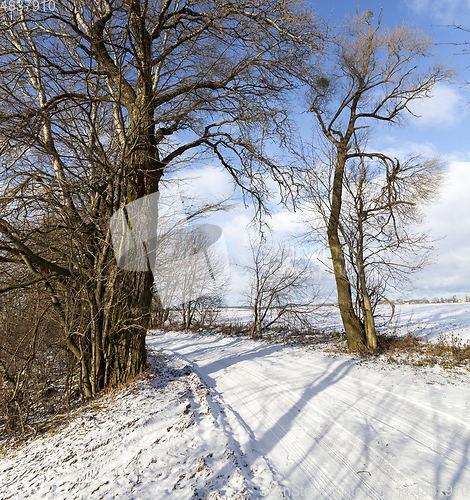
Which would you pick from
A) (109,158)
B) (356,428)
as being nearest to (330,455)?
(356,428)

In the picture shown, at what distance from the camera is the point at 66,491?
8.96ft

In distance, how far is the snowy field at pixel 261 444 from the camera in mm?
2555

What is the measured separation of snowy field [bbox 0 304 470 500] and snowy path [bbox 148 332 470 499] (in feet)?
0.05

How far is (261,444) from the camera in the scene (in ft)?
10.4

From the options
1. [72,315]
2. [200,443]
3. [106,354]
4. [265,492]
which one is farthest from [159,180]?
[265,492]

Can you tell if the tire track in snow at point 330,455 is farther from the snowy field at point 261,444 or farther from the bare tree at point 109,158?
the bare tree at point 109,158

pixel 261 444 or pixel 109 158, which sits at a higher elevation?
pixel 109 158

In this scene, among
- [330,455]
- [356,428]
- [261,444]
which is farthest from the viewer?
[356,428]

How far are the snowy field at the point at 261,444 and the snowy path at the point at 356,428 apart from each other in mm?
14

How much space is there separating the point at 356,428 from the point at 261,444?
1.22 metres

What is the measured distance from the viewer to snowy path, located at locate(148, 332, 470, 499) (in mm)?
2568

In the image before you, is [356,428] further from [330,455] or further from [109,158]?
[109,158]

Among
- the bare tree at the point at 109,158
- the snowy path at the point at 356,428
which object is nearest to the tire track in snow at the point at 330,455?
the snowy path at the point at 356,428

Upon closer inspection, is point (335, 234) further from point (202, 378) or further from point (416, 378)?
point (202, 378)
